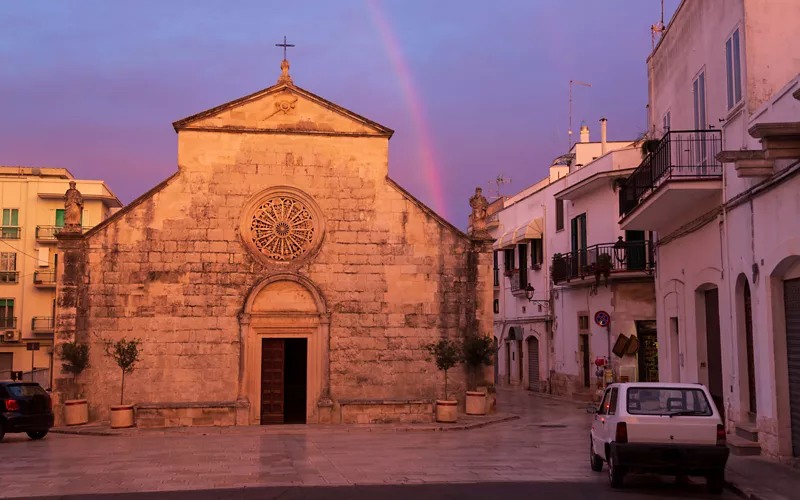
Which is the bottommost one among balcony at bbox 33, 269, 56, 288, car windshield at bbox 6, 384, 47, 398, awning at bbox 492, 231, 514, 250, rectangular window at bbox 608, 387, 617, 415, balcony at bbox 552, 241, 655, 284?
Result: car windshield at bbox 6, 384, 47, 398

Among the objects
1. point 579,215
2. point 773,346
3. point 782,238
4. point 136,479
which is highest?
point 579,215

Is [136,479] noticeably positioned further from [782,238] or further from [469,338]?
[469,338]

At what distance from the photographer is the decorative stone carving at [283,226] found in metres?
24.2

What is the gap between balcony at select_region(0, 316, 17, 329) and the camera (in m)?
47.8

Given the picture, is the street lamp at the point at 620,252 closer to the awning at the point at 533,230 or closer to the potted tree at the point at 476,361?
the potted tree at the point at 476,361

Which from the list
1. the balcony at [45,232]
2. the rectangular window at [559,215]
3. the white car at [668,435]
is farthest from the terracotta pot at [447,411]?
the balcony at [45,232]

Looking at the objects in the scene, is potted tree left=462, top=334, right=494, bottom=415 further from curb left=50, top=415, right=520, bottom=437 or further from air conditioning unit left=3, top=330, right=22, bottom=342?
air conditioning unit left=3, top=330, right=22, bottom=342

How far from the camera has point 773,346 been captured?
548 inches

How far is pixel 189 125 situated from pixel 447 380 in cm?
1027

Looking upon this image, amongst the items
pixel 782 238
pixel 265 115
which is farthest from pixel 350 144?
pixel 782 238

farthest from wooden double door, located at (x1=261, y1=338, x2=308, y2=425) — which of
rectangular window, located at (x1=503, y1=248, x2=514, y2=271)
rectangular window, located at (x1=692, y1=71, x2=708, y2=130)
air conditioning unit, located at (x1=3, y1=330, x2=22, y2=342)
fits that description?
air conditioning unit, located at (x1=3, y1=330, x2=22, y2=342)

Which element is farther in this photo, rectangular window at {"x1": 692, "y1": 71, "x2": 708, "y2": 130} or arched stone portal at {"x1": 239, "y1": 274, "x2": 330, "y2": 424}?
arched stone portal at {"x1": 239, "y1": 274, "x2": 330, "y2": 424}

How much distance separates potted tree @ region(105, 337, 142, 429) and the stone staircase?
14212mm

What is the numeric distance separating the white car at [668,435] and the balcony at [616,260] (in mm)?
16007
